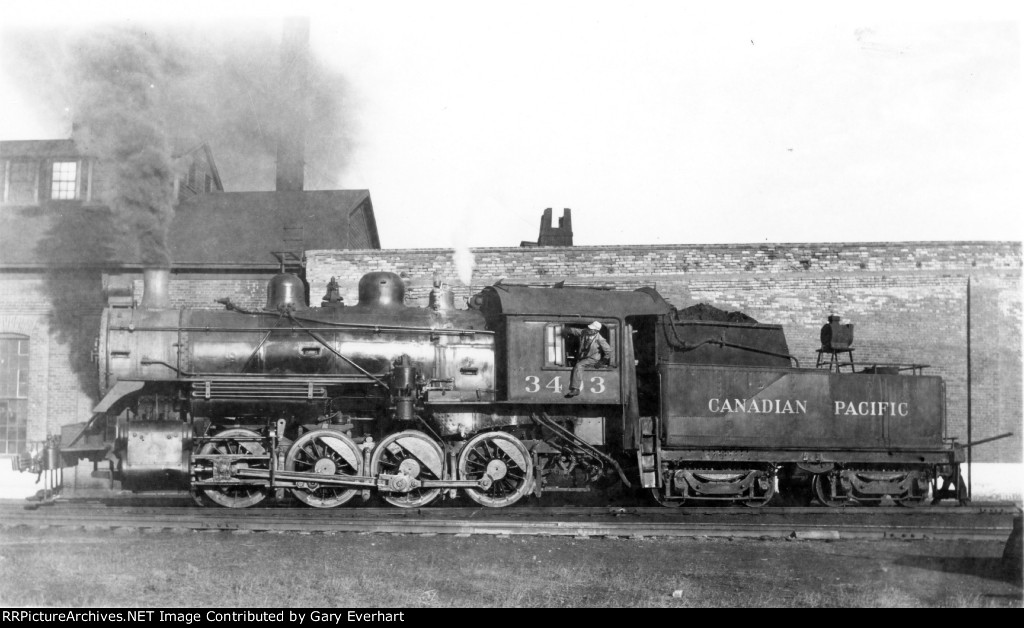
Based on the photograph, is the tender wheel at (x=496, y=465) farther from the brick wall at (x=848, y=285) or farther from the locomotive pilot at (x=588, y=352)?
the brick wall at (x=848, y=285)

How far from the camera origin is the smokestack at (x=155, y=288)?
429 inches

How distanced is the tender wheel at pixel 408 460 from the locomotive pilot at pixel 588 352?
1.84m

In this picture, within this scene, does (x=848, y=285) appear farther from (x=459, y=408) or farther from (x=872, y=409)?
(x=459, y=408)

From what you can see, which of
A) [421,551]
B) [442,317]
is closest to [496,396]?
[442,317]

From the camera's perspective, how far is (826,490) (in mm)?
11578

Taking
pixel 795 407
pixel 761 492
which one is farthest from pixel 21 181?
pixel 795 407

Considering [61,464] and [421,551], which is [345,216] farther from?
[421,551]

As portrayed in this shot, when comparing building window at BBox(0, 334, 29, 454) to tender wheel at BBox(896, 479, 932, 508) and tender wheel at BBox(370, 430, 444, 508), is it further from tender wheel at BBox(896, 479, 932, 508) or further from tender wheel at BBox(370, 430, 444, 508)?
tender wheel at BBox(896, 479, 932, 508)

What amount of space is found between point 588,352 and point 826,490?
3.99 meters

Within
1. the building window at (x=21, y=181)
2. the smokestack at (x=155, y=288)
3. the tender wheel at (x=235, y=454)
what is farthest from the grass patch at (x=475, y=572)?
the building window at (x=21, y=181)

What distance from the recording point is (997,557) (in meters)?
8.47

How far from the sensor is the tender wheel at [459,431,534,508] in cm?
1051

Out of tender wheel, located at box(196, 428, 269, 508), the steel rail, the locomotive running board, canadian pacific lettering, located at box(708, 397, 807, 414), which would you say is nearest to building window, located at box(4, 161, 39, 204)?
the steel rail

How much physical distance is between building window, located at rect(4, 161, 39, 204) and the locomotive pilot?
1637cm
